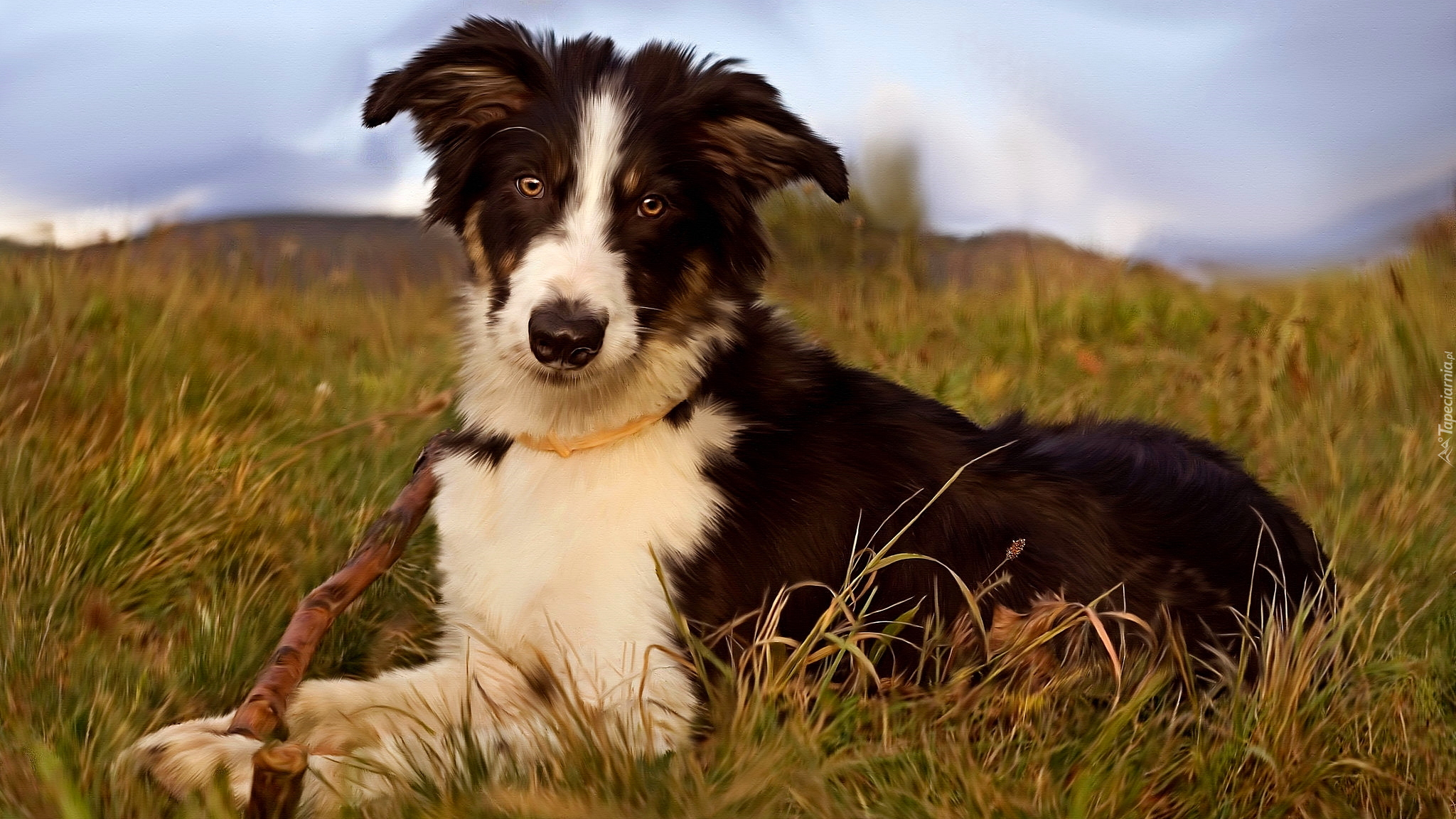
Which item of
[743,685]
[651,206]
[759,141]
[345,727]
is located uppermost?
[759,141]

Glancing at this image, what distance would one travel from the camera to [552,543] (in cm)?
328

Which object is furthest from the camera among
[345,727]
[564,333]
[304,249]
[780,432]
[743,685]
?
[304,249]

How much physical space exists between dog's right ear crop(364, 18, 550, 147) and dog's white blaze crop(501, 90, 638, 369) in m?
0.26

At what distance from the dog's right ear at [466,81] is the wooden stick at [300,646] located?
95cm

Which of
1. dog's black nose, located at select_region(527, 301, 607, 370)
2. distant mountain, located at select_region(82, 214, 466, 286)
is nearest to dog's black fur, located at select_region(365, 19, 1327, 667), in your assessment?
dog's black nose, located at select_region(527, 301, 607, 370)

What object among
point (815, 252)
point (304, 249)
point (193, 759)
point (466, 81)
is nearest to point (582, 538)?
point (193, 759)

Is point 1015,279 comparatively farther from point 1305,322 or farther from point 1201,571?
point 1201,571

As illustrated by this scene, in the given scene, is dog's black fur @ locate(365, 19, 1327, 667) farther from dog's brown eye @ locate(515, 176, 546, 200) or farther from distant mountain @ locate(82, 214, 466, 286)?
distant mountain @ locate(82, 214, 466, 286)

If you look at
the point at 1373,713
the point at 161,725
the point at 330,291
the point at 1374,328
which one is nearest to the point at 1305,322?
the point at 1374,328

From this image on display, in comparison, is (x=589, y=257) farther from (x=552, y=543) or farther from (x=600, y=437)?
(x=552, y=543)

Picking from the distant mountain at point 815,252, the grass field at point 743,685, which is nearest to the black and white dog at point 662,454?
the grass field at point 743,685

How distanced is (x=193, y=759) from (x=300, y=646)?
0.50m

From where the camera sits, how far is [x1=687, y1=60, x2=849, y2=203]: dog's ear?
11.1 feet

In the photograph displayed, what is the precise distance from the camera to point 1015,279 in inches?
305
